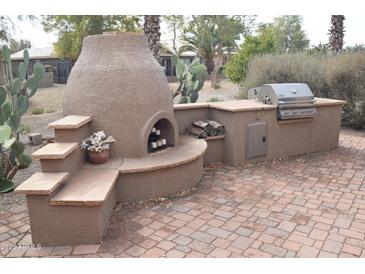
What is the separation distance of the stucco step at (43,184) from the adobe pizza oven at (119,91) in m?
1.28

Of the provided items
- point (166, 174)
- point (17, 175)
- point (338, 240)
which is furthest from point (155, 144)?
point (338, 240)

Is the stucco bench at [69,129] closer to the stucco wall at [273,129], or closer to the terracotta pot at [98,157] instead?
the terracotta pot at [98,157]

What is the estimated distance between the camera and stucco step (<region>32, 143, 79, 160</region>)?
3.99 m

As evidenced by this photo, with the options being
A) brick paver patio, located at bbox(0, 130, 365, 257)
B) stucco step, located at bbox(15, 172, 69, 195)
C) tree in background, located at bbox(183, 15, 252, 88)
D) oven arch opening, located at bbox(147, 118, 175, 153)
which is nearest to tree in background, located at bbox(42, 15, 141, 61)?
tree in background, located at bbox(183, 15, 252, 88)

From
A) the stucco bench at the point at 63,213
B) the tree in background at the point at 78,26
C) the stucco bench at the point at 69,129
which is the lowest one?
the stucco bench at the point at 63,213

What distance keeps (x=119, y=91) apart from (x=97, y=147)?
945mm

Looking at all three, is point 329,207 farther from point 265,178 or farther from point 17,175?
point 17,175

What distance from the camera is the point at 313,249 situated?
3.65 meters

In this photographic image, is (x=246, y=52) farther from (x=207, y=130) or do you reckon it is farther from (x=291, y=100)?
(x=207, y=130)

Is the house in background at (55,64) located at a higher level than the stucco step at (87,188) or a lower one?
higher

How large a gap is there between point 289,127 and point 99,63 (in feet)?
13.8

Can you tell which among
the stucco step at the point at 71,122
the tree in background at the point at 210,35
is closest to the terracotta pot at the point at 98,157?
the stucco step at the point at 71,122

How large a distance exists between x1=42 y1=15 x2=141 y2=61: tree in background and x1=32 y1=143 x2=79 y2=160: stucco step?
16819 millimetres

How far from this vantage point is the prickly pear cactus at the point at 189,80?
8.91 m
